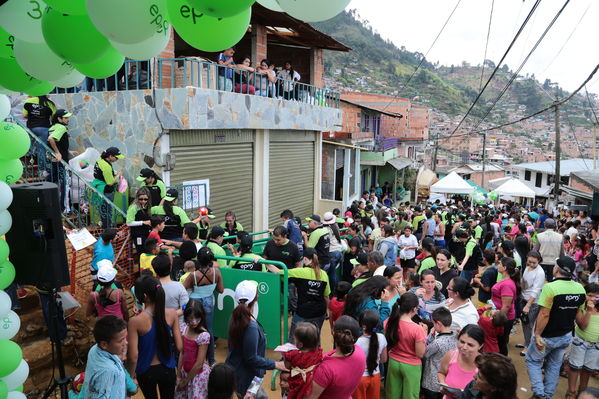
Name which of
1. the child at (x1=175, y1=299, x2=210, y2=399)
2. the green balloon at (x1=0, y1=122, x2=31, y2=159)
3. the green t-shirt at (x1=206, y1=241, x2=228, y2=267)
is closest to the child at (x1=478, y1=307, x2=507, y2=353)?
the child at (x1=175, y1=299, x2=210, y2=399)

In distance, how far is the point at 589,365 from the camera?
540cm

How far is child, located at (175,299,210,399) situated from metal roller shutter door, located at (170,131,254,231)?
19.1 feet

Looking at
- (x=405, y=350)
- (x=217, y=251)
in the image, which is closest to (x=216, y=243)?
(x=217, y=251)

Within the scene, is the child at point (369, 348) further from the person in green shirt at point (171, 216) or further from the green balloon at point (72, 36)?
the person in green shirt at point (171, 216)

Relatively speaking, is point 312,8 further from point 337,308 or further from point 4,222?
point 337,308

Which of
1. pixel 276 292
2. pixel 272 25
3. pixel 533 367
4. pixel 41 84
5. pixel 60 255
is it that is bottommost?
pixel 533 367

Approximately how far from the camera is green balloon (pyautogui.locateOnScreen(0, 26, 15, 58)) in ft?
11.5

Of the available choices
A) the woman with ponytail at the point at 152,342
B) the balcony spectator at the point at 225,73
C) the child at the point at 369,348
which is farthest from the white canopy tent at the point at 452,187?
the woman with ponytail at the point at 152,342

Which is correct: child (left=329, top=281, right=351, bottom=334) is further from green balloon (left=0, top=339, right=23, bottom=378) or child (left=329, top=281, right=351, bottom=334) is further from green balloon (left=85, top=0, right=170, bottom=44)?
green balloon (left=85, top=0, right=170, bottom=44)

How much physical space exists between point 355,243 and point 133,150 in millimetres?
4908

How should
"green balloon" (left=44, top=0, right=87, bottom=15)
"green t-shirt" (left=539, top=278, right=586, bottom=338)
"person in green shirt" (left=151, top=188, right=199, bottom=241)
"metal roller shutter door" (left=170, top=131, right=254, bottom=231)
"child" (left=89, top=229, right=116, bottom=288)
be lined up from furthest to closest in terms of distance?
"metal roller shutter door" (left=170, top=131, right=254, bottom=231), "person in green shirt" (left=151, top=188, right=199, bottom=241), "child" (left=89, top=229, right=116, bottom=288), "green t-shirt" (left=539, top=278, right=586, bottom=338), "green balloon" (left=44, top=0, right=87, bottom=15)

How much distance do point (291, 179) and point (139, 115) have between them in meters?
6.29

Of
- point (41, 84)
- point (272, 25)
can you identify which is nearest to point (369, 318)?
point (41, 84)

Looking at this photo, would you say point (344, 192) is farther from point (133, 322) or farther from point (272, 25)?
point (133, 322)
